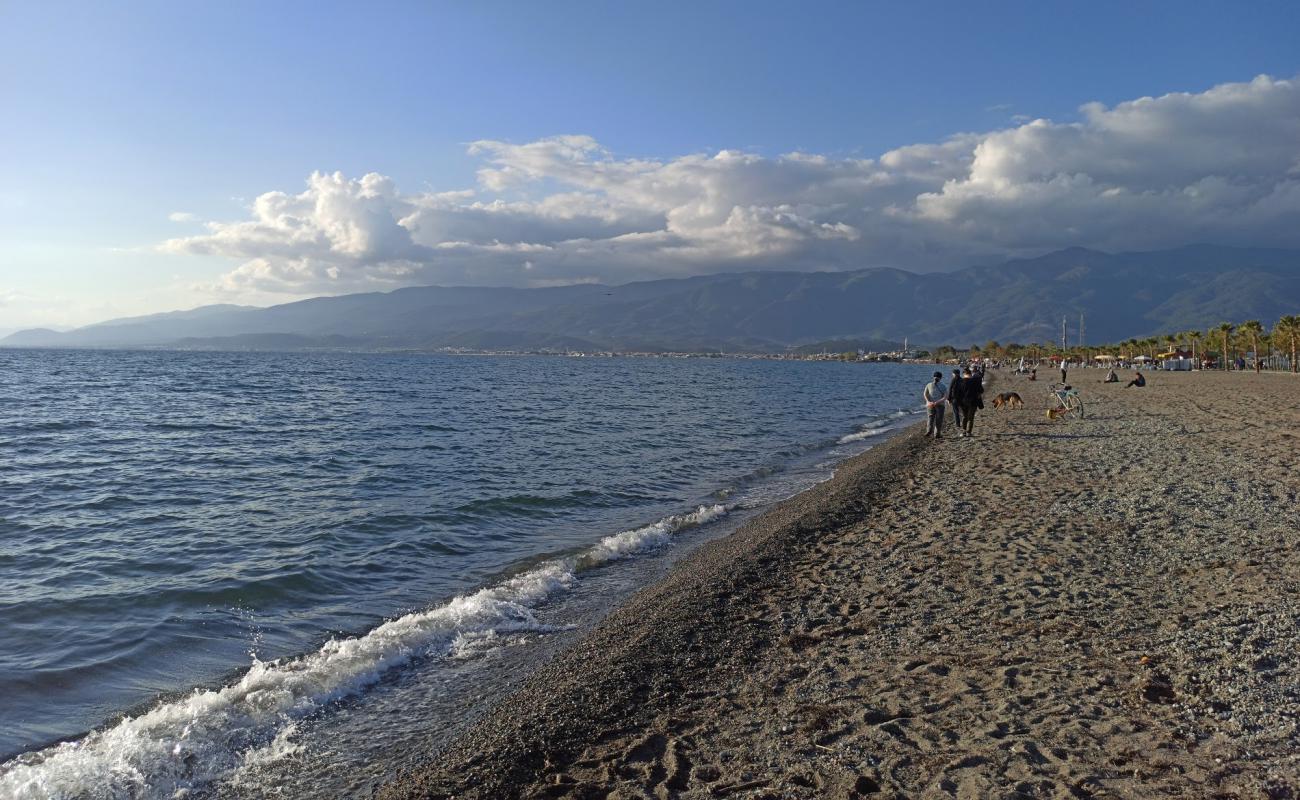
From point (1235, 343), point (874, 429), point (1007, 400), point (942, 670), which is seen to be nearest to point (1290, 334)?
point (1235, 343)

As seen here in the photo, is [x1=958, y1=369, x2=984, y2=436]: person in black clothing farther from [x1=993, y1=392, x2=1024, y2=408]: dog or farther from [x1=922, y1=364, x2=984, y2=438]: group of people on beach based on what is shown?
[x1=993, y1=392, x2=1024, y2=408]: dog

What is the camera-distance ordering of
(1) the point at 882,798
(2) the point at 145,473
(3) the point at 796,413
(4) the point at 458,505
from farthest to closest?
(3) the point at 796,413 → (2) the point at 145,473 → (4) the point at 458,505 → (1) the point at 882,798

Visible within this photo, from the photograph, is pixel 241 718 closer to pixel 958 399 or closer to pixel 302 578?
pixel 302 578

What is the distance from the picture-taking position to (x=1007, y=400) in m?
34.5

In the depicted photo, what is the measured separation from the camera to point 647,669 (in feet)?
22.9

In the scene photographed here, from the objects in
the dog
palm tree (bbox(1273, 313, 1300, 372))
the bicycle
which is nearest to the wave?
the dog

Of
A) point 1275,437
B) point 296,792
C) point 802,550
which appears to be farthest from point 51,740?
point 1275,437

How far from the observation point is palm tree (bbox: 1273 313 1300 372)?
240 feet

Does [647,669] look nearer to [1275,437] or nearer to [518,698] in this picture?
[518,698]

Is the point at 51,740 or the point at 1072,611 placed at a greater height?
the point at 1072,611

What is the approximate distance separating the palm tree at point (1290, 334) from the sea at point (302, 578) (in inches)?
2737

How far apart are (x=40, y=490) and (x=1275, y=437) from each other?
30.9 metres

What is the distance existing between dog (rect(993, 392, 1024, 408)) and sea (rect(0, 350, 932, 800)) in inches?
339

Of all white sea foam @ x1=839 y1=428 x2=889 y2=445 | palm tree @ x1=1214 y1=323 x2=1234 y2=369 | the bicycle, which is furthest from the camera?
palm tree @ x1=1214 y1=323 x2=1234 y2=369
